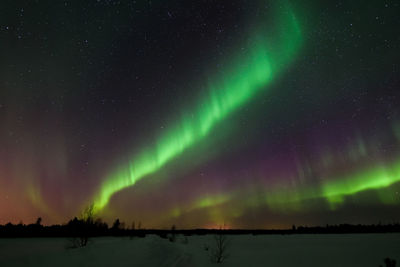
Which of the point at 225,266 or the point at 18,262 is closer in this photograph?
the point at 18,262

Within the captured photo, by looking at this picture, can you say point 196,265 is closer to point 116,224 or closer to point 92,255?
Result: point 92,255

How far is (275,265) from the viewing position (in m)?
23.7

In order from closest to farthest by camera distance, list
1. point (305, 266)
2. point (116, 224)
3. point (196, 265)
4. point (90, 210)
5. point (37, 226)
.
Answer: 1. point (196, 265)
2. point (305, 266)
3. point (90, 210)
4. point (37, 226)
5. point (116, 224)

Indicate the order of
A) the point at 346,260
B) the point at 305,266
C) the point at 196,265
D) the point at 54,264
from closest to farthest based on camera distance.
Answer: the point at 54,264 → the point at 196,265 → the point at 305,266 → the point at 346,260

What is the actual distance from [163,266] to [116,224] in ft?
505

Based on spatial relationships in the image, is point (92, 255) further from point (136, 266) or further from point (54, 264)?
point (136, 266)

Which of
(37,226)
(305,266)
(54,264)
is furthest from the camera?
(37,226)

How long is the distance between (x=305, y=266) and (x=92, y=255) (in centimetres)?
1842

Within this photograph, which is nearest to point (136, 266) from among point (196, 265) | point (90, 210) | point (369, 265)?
point (196, 265)

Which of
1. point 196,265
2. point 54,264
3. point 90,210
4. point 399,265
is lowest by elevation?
point 399,265

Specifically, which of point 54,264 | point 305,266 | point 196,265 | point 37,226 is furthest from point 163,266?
point 37,226

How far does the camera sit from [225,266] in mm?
22891

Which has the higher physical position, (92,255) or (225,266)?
(92,255)

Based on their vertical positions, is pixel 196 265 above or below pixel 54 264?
below
